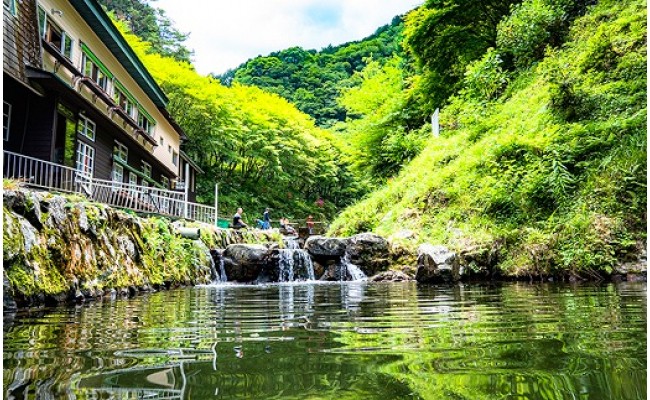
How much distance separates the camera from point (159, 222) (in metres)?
9.33

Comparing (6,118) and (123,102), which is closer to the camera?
(6,118)

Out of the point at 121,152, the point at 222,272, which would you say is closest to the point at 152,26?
the point at 121,152

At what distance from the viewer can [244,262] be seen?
11211 millimetres

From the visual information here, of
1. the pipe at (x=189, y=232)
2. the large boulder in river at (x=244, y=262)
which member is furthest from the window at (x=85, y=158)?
the large boulder in river at (x=244, y=262)

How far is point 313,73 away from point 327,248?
126 ft

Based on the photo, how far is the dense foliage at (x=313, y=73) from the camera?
45312 mm

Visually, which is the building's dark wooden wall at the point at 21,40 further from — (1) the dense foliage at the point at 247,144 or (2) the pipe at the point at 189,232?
(1) the dense foliage at the point at 247,144

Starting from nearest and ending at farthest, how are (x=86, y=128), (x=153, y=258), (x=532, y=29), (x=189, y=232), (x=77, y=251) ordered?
(x=77, y=251)
(x=153, y=258)
(x=189, y=232)
(x=86, y=128)
(x=532, y=29)

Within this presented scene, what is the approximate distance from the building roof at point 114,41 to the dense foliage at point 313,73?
24.4 metres

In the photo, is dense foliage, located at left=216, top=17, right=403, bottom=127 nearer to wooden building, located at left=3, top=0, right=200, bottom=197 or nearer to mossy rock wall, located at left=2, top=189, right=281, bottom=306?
wooden building, located at left=3, top=0, right=200, bottom=197

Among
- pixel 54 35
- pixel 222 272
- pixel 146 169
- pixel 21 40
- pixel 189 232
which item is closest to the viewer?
pixel 189 232

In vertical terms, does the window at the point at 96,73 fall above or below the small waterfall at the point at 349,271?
above

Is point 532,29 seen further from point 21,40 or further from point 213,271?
point 21,40

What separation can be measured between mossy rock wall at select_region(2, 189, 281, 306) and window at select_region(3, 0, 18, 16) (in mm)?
7164
